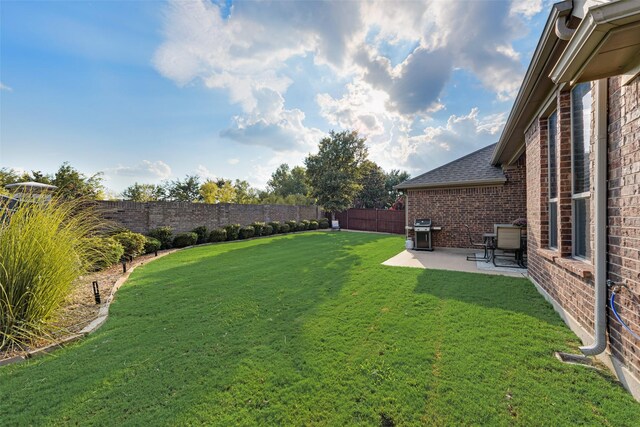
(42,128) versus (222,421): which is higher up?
(42,128)

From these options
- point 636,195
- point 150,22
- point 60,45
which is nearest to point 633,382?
point 636,195

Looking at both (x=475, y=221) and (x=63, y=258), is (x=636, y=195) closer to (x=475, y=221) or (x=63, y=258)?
(x=63, y=258)

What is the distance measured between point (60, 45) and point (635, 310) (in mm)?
11083

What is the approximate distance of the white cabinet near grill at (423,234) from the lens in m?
9.09

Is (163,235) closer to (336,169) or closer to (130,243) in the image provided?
(130,243)

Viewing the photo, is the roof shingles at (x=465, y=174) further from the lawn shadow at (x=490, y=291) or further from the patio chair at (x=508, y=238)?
the lawn shadow at (x=490, y=291)

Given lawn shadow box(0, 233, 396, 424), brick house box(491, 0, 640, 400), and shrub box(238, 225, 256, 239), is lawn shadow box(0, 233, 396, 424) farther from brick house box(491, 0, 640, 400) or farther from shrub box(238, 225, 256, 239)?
shrub box(238, 225, 256, 239)

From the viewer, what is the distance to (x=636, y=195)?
72.8 inches

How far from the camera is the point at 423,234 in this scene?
924 centimetres

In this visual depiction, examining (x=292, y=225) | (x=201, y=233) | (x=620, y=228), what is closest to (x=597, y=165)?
(x=620, y=228)

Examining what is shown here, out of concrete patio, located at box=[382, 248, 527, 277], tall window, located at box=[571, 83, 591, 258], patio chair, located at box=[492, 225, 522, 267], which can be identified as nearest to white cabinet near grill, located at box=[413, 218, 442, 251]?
concrete patio, located at box=[382, 248, 527, 277]

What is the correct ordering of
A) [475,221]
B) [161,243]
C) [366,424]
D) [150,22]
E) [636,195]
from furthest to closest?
[161,243] < [475,221] < [150,22] < [636,195] < [366,424]

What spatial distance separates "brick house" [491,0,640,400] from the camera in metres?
1.72

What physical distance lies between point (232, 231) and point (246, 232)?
2.78ft
